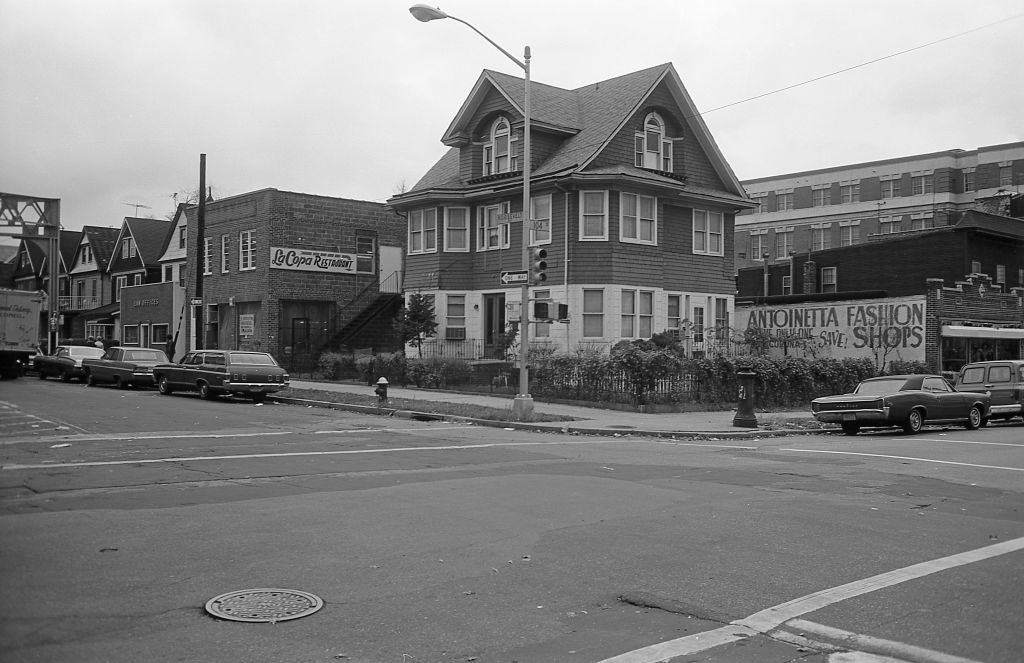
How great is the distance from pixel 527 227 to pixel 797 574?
50.6ft

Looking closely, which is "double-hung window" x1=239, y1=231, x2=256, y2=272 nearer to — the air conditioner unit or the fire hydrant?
the air conditioner unit

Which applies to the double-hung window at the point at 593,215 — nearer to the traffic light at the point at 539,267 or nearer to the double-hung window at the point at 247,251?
the traffic light at the point at 539,267

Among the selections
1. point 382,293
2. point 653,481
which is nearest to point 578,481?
point 653,481

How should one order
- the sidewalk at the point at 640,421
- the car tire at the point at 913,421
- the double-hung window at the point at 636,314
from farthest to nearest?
the double-hung window at the point at 636,314, the car tire at the point at 913,421, the sidewalk at the point at 640,421

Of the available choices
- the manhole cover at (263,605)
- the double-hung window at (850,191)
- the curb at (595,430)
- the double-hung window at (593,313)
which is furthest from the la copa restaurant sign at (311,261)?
the double-hung window at (850,191)

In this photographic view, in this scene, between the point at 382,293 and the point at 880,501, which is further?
the point at 382,293

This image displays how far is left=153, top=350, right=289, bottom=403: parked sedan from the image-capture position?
2677cm

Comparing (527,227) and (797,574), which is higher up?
(527,227)

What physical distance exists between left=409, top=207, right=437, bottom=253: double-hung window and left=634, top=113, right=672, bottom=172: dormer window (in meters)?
8.38

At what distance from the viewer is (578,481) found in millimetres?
11906

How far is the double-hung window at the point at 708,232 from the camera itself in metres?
35.8

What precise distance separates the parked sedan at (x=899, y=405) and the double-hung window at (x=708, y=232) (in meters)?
14.7

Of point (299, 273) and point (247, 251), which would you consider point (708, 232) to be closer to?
point (299, 273)

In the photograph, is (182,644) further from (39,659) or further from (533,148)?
(533,148)
